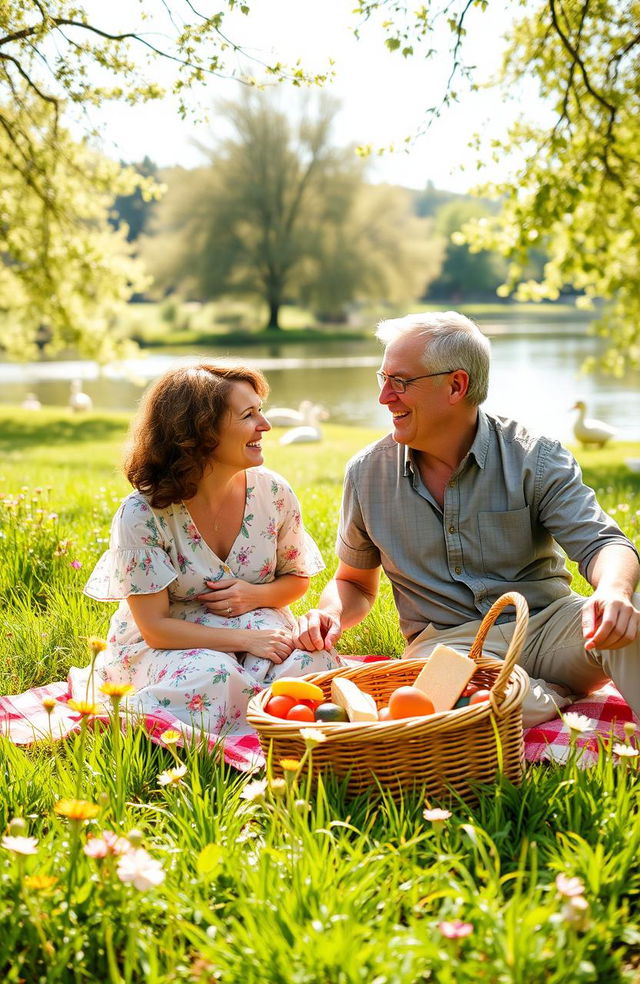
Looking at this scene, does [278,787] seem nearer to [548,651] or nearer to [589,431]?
[548,651]

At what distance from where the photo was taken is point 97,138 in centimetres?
789

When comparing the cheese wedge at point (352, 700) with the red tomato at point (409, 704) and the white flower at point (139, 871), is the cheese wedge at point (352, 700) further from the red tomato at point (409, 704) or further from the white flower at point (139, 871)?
the white flower at point (139, 871)

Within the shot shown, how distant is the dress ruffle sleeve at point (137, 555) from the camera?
3.43 m

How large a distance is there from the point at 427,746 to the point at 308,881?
0.56 metres

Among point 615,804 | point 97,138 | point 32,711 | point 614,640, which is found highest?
point 97,138

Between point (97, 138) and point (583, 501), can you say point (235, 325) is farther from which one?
point (583, 501)

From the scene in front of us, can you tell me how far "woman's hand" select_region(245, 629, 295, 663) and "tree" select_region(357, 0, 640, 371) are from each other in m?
4.61

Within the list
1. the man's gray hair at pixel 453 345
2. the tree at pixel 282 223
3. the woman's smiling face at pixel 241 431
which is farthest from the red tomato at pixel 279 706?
the tree at pixel 282 223

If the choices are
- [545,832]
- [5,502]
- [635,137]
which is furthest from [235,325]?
[545,832]

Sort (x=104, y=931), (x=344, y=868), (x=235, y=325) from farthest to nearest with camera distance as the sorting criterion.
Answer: (x=235, y=325)
(x=344, y=868)
(x=104, y=931)

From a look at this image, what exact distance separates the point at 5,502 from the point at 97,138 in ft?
12.8

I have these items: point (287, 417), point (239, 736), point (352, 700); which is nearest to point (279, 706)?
point (352, 700)

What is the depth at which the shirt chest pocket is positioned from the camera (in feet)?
11.2

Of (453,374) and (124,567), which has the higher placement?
(453,374)
